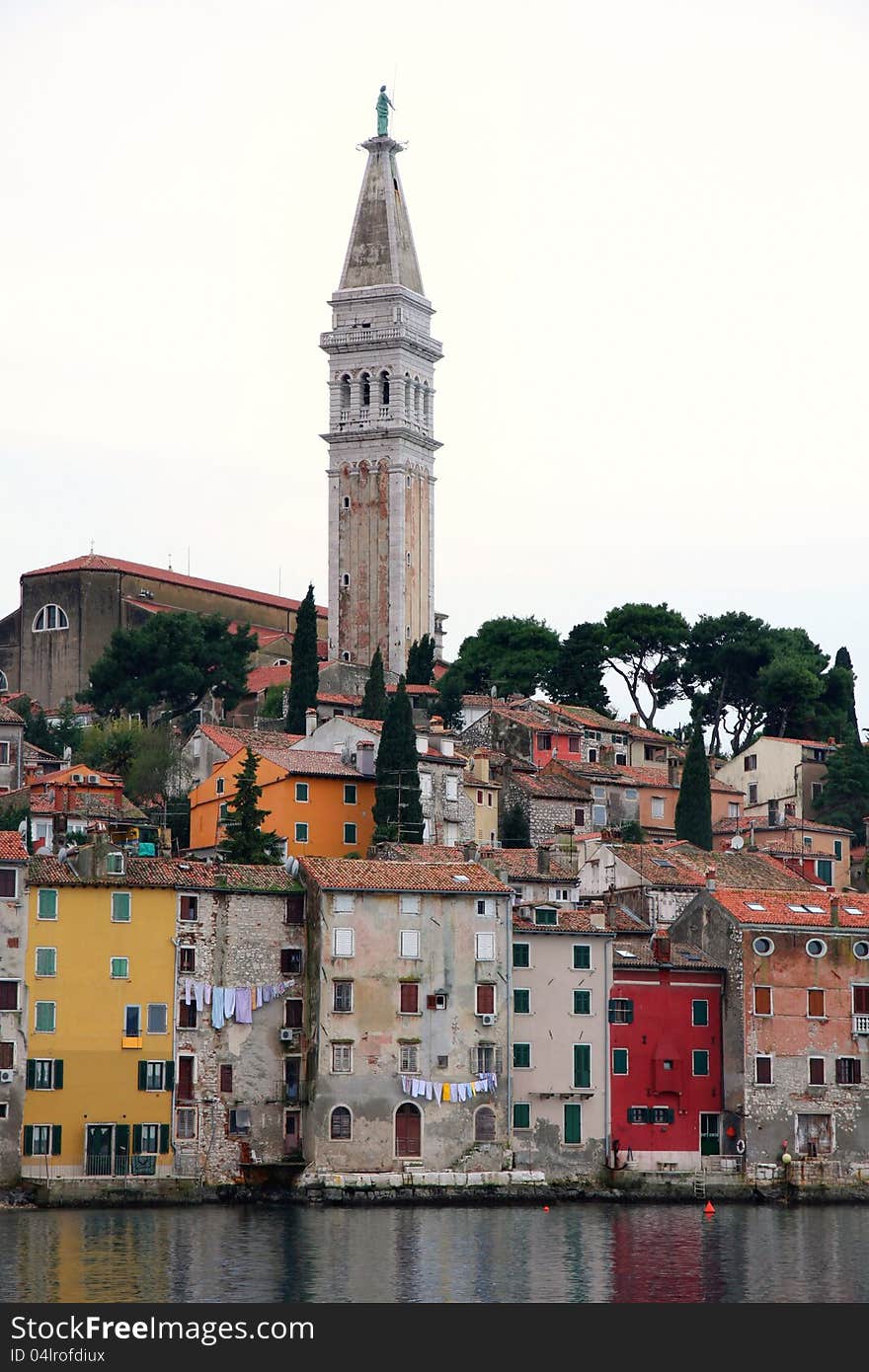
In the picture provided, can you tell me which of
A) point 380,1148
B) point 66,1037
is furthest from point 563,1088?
point 66,1037

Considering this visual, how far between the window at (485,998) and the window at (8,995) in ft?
40.9

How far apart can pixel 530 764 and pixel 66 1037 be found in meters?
38.0

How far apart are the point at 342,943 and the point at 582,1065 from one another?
752 cm

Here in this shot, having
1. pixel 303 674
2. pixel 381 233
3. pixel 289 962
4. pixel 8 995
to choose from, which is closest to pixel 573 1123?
pixel 289 962

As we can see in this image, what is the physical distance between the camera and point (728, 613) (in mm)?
125500

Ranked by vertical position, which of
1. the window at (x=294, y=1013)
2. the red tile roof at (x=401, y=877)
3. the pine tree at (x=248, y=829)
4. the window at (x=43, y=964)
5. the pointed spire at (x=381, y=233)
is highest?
the pointed spire at (x=381, y=233)

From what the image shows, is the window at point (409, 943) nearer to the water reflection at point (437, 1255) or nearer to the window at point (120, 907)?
the water reflection at point (437, 1255)

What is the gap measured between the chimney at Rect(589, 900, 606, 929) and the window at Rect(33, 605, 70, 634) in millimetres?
51301

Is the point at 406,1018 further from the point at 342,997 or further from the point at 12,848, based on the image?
the point at 12,848

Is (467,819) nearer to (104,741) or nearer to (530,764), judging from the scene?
(530,764)

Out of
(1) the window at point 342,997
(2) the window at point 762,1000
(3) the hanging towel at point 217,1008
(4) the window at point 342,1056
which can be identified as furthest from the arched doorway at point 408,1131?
(2) the window at point 762,1000

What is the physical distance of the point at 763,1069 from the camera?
260 feet

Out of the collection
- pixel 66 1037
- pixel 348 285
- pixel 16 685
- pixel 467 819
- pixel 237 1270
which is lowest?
pixel 237 1270

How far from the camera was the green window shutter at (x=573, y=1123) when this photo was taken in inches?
3081
